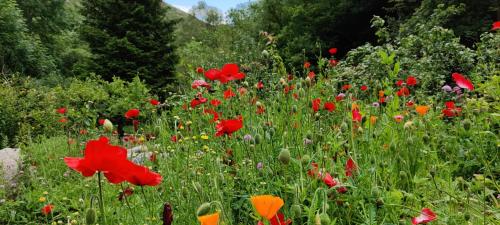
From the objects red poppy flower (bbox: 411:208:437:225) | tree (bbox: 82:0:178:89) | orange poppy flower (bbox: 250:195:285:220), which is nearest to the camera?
orange poppy flower (bbox: 250:195:285:220)

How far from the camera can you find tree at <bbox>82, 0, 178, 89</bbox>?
1319 centimetres

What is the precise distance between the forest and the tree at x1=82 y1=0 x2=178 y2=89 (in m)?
0.06

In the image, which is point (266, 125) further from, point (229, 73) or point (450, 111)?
point (450, 111)

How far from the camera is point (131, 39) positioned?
1360cm

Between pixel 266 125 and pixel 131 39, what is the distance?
12.4m

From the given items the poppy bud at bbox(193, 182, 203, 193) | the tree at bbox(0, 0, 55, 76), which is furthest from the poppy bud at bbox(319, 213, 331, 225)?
the tree at bbox(0, 0, 55, 76)

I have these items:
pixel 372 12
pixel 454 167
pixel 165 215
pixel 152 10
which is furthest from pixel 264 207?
pixel 372 12

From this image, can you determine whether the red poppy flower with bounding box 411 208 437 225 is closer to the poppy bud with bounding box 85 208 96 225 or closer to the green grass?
the green grass

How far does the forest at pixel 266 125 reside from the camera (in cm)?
154

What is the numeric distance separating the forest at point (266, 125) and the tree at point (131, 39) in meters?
0.06

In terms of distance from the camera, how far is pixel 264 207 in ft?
2.67

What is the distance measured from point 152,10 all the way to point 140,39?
132 centimetres

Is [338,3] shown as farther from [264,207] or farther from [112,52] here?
[264,207]

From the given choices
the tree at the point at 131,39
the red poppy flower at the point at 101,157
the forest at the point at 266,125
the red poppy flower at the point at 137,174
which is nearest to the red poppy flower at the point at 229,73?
the forest at the point at 266,125
